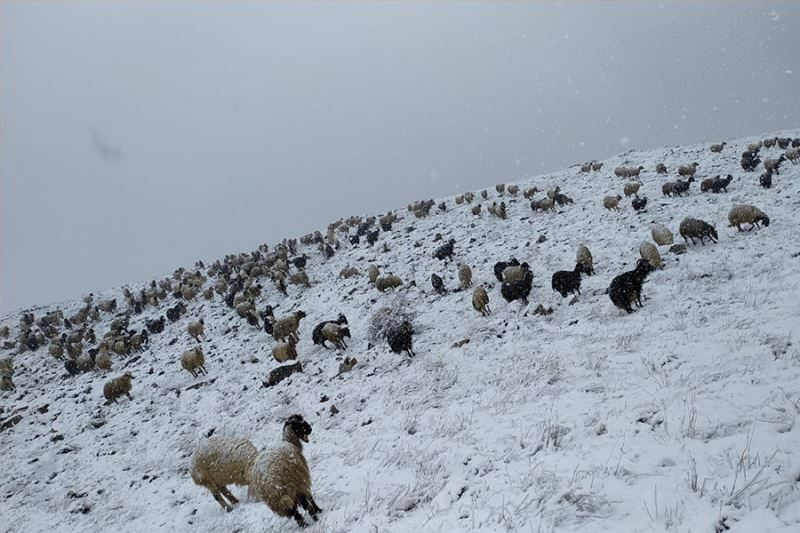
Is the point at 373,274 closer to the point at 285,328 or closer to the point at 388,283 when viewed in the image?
the point at 388,283

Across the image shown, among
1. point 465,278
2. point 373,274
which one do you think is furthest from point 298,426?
point 373,274

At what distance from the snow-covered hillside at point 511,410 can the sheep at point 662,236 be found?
18.5 inches

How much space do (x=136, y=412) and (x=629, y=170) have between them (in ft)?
96.2

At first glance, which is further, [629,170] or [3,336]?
[3,336]

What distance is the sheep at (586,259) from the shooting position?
14109mm

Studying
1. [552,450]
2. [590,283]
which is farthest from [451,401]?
[590,283]

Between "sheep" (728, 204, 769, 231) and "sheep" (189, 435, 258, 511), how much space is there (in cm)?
1616

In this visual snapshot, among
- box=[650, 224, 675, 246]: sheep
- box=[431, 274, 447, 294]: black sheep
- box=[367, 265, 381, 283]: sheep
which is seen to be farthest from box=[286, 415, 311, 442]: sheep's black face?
box=[650, 224, 675, 246]: sheep

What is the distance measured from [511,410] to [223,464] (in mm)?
5359

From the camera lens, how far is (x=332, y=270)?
26234 mm

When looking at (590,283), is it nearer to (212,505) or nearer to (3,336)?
(212,505)

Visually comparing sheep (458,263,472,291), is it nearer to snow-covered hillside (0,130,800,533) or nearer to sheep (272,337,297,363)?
snow-covered hillside (0,130,800,533)

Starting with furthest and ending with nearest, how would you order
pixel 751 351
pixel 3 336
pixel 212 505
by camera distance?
pixel 3 336
pixel 212 505
pixel 751 351

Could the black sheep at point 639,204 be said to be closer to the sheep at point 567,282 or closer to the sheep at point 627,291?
the sheep at point 567,282
